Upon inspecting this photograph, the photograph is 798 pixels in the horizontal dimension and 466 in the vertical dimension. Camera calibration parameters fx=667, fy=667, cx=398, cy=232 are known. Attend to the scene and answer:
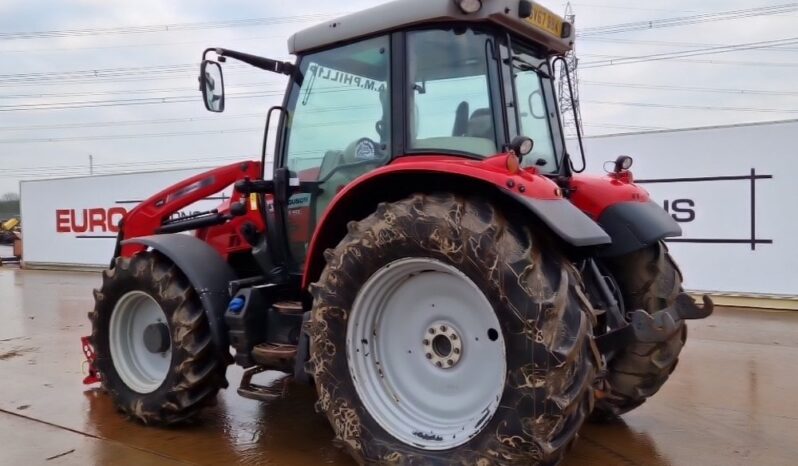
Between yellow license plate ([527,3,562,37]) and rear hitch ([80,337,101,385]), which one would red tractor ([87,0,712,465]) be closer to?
yellow license plate ([527,3,562,37])

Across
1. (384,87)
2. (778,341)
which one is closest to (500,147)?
(384,87)

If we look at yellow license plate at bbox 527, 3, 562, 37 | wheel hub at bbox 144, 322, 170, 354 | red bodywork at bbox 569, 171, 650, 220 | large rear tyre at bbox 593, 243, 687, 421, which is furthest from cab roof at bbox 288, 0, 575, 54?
wheel hub at bbox 144, 322, 170, 354

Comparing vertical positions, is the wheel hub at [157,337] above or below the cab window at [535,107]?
below

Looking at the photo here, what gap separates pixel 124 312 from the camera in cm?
458

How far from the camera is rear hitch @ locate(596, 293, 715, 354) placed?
3.05 m

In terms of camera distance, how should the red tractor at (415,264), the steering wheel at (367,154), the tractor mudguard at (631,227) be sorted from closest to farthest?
the red tractor at (415,264) < the steering wheel at (367,154) < the tractor mudguard at (631,227)

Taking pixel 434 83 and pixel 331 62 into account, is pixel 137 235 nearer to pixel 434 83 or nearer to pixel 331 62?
pixel 331 62

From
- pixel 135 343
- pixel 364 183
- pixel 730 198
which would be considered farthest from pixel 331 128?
pixel 730 198

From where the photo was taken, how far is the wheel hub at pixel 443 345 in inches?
127

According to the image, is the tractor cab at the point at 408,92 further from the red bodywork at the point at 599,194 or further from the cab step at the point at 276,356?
the cab step at the point at 276,356

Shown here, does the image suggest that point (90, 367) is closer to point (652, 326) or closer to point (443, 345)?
point (443, 345)

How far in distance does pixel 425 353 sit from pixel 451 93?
1.38m

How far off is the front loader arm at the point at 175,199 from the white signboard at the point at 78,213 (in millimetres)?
9783

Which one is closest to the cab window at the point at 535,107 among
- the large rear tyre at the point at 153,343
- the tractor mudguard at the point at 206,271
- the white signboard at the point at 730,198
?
the tractor mudguard at the point at 206,271
